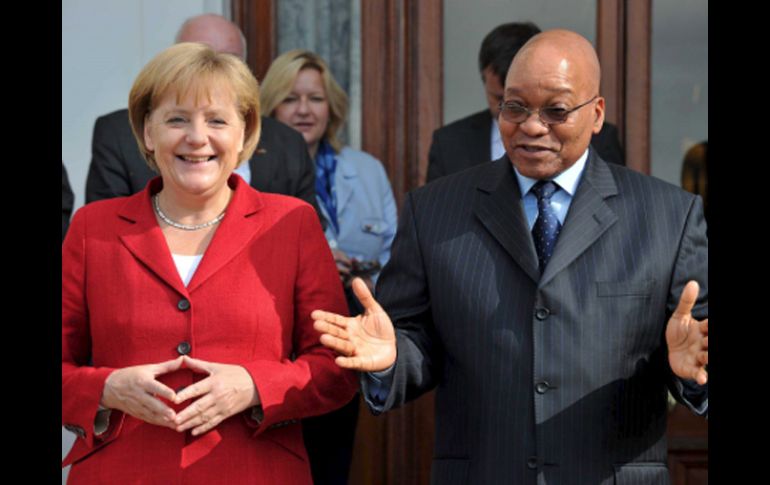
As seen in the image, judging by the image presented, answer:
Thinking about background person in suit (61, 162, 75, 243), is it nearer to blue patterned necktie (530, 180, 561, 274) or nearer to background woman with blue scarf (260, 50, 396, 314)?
background woman with blue scarf (260, 50, 396, 314)

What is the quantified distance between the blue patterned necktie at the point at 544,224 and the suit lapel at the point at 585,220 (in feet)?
0.12

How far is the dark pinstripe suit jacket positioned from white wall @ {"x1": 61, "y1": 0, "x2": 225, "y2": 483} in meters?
2.63

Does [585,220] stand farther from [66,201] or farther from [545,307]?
[66,201]

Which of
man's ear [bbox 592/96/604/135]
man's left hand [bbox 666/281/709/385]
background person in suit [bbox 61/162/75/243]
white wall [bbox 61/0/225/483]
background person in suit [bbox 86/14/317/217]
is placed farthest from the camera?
white wall [bbox 61/0/225/483]

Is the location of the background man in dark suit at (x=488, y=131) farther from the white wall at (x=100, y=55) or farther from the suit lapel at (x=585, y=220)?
the suit lapel at (x=585, y=220)

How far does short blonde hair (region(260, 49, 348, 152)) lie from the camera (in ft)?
16.7

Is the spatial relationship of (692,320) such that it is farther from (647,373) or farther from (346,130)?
(346,130)

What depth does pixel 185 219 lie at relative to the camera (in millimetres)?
3521

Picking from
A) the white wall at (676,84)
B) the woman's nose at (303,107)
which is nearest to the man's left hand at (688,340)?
the woman's nose at (303,107)

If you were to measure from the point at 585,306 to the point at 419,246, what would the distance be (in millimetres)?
443

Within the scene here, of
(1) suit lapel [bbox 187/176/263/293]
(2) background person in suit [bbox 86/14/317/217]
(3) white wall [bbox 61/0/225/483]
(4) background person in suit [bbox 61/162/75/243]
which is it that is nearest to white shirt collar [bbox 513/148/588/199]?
(1) suit lapel [bbox 187/176/263/293]

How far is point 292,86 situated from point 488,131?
75cm

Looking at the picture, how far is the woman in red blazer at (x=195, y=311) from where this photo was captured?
3289 millimetres

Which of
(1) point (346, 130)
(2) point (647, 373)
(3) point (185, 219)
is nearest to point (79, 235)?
(3) point (185, 219)
